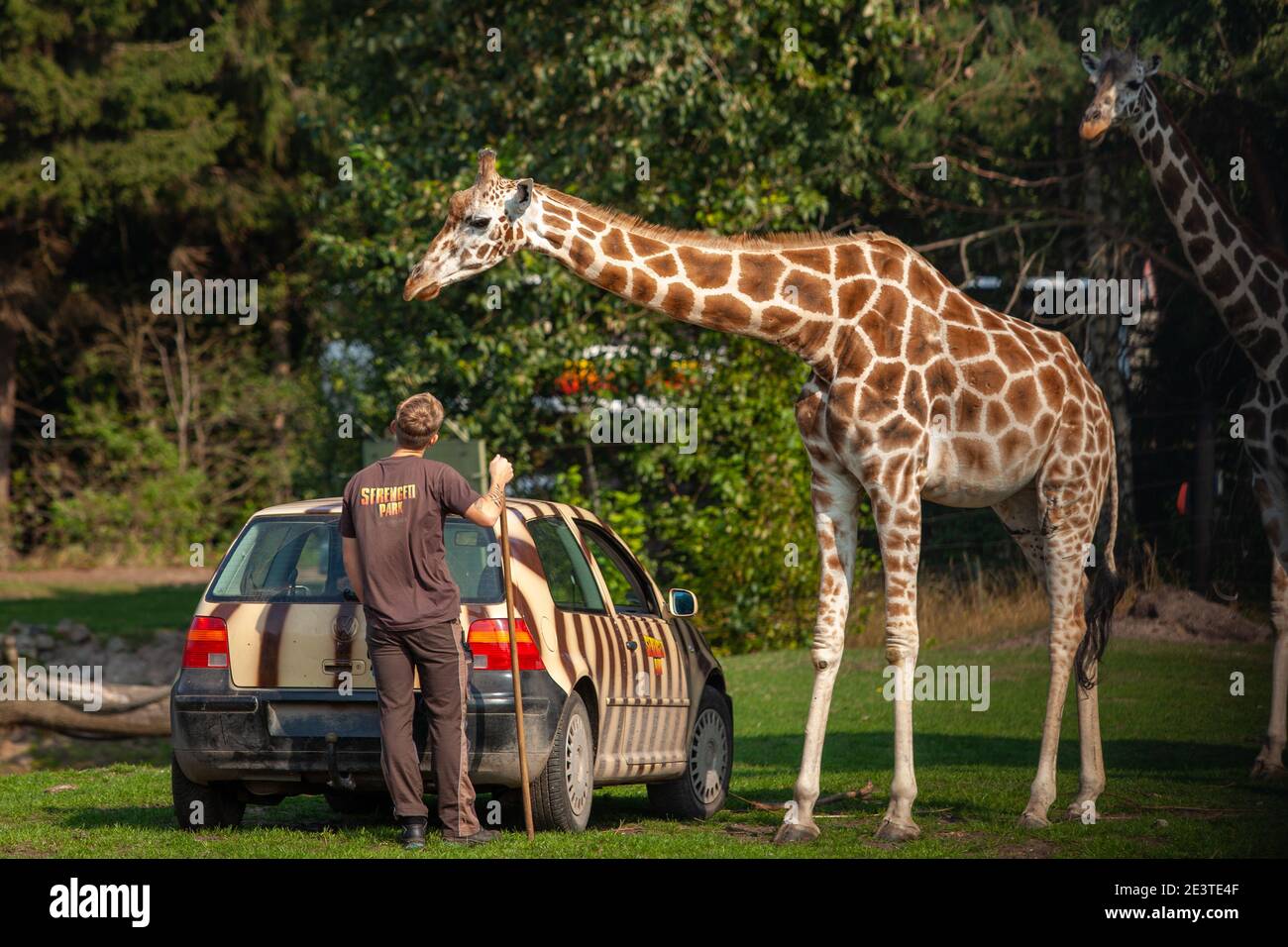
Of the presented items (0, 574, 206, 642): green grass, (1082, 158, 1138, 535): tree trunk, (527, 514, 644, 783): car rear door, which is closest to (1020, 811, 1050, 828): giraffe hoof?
(527, 514, 644, 783): car rear door

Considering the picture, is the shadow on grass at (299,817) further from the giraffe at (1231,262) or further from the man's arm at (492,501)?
the giraffe at (1231,262)

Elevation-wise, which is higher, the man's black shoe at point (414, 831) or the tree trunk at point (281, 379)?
the tree trunk at point (281, 379)

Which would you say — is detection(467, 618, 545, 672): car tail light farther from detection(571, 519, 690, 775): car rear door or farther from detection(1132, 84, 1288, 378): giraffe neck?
detection(1132, 84, 1288, 378): giraffe neck

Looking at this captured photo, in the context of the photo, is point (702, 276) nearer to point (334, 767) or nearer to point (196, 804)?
point (334, 767)

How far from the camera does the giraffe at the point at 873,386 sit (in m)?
9.64

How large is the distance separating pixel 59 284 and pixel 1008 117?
60.6 feet

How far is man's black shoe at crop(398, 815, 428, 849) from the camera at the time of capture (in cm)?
837

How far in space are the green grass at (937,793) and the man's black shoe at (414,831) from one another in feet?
0.31

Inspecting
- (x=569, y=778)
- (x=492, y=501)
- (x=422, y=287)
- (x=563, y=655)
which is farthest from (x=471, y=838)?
(x=422, y=287)

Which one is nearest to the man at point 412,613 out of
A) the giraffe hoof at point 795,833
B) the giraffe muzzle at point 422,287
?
the giraffe muzzle at point 422,287

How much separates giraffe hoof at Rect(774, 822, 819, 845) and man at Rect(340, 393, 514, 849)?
159cm

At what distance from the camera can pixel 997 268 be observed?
24.0 meters

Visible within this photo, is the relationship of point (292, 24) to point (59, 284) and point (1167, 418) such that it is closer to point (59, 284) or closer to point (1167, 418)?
point (59, 284)
